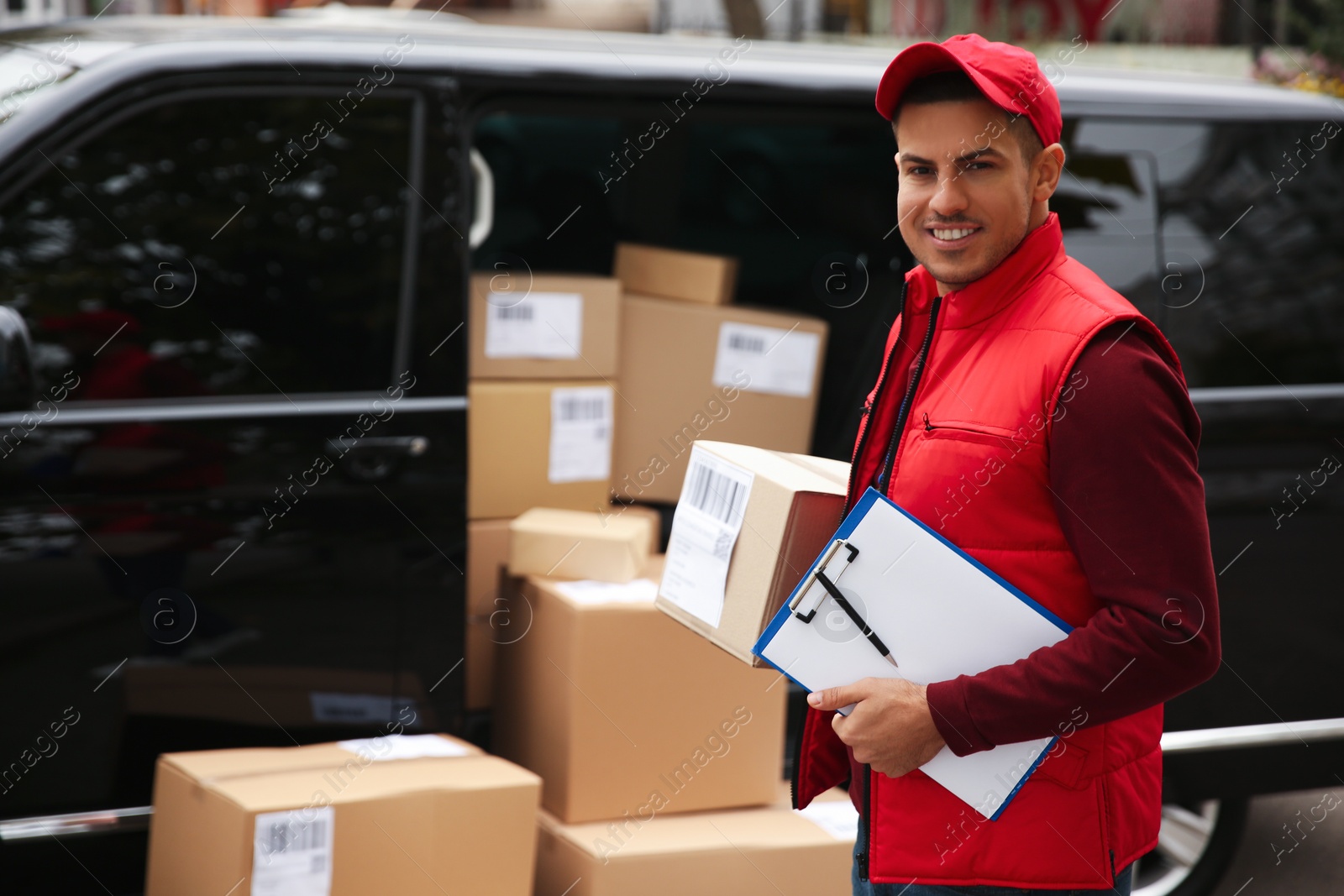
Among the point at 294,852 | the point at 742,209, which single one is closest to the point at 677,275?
the point at 742,209

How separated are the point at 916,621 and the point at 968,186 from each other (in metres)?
0.52

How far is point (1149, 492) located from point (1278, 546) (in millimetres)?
1811

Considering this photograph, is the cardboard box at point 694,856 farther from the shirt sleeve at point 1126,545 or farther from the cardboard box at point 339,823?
the shirt sleeve at point 1126,545

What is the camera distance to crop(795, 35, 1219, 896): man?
133 cm

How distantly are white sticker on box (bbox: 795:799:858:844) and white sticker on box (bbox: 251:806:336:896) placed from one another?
1007 millimetres

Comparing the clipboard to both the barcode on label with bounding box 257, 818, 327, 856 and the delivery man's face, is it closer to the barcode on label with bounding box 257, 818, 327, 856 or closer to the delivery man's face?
the delivery man's face

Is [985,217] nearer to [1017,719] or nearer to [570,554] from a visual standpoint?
[1017,719]

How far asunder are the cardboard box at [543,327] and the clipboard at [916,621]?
141 centimetres

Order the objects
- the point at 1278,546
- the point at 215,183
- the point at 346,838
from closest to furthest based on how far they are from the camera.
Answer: the point at 346,838, the point at 215,183, the point at 1278,546

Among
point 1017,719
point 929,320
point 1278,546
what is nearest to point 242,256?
point 929,320

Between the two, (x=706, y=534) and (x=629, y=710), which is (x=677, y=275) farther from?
(x=706, y=534)

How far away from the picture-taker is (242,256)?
7.98ft

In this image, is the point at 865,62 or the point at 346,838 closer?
the point at 346,838

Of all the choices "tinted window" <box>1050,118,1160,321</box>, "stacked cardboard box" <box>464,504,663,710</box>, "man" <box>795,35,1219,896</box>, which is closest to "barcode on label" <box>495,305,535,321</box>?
"stacked cardboard box" <box>464,504,663,710</box>
